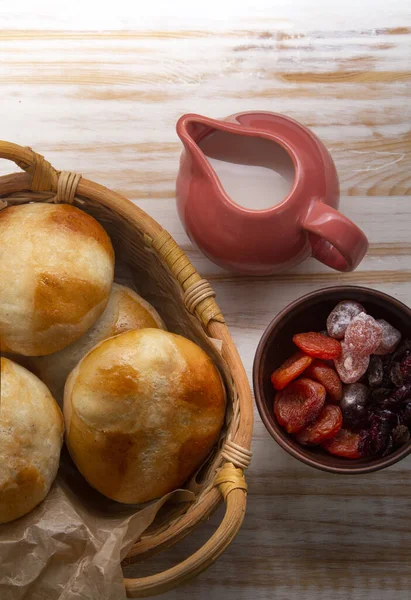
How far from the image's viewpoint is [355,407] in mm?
853

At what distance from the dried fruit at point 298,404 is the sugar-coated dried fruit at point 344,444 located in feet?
0.15

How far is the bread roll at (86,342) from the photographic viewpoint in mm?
815

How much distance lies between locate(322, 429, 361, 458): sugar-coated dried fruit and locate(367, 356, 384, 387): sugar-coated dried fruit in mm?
65

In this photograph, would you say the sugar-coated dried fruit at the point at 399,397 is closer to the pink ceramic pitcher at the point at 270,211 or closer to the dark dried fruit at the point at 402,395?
the dark dried fruit at the point at 402,395

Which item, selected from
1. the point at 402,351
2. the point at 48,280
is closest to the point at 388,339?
the point at 402,351

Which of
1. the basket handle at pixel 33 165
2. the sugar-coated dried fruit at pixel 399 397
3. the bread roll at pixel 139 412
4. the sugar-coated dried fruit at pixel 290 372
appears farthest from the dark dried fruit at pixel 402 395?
the basket handle at pixel 33 165

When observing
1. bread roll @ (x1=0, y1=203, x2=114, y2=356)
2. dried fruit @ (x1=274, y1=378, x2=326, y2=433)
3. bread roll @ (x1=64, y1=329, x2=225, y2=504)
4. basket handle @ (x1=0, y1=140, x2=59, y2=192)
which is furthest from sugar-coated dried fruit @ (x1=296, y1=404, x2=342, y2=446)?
basket handle @ (x1=0, y1=140, x2=59, y2=192)

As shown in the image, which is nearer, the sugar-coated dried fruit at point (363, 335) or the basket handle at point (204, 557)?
the basket handle at point (204, 557)

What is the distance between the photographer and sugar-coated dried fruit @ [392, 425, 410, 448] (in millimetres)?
826

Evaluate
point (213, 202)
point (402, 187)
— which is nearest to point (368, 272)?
point (402, 187)

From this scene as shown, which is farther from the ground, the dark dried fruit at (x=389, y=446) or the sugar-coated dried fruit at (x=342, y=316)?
the sugar-coated dried fruit at (x=342, y=316)

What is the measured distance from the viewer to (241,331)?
0.96 metres

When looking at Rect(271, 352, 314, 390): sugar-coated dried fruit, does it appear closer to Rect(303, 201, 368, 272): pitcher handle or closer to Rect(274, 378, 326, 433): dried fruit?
Rect(274, 378, 326, 433): dried fruit

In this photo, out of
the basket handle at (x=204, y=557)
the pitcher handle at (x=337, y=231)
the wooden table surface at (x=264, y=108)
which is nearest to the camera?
the basket handle at (x=204, y=557)
